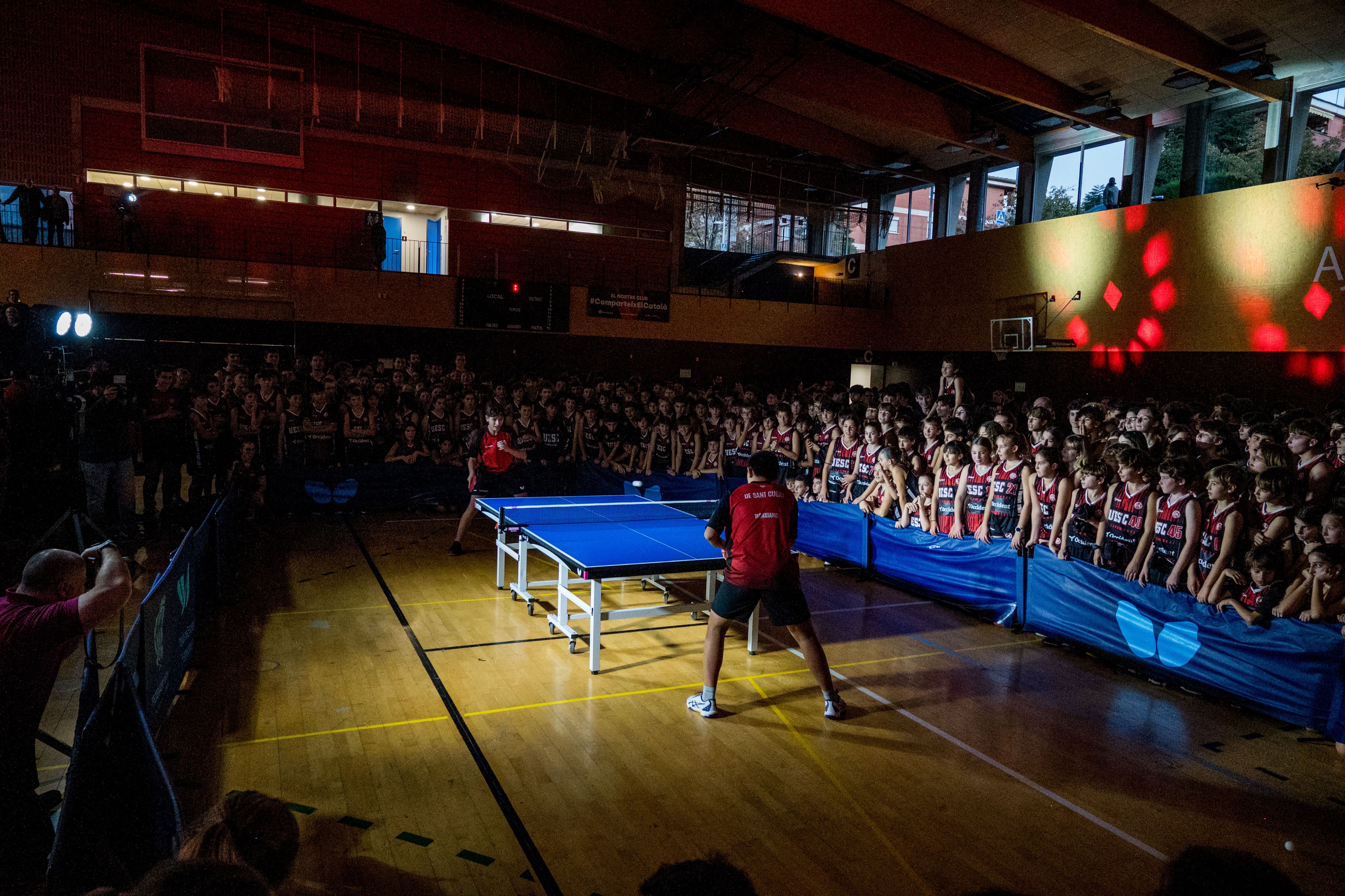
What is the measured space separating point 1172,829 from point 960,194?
20.8 m

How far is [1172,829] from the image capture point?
439 cm

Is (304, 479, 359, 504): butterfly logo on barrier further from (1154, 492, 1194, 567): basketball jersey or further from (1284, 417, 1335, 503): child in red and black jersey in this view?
(1284, 417, 1335, 503): child in red and black jersey

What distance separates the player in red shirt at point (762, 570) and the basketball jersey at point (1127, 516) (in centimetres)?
333

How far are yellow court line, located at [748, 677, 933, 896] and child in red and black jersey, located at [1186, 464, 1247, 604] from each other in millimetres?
3400

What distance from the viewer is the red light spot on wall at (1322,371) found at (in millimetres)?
12898

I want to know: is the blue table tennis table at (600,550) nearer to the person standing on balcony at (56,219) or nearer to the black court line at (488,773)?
the black court line at (488,773)

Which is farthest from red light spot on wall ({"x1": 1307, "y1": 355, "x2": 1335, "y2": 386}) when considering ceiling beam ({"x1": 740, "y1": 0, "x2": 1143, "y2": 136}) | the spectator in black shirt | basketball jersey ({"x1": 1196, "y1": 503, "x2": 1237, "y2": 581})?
the spectator in black shirt

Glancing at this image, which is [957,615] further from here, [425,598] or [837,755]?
[425,598]

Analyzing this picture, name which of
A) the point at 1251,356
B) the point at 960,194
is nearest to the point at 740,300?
the point at 960,194

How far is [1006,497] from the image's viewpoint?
8195 mm

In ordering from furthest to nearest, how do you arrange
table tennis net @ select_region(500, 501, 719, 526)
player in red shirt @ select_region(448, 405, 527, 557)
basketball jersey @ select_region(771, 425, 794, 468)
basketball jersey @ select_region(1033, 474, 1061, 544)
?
basketball jersey @ select_region(771, 425, 794, 468), player in red shirt @ select_region(448, 405, 527, 557), table tennis net @ select_region(500, 501, 719, 526), basketball jersey @ select_region(1033, 474, 1061, 544)

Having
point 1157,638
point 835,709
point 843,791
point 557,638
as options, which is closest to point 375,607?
point 557,638

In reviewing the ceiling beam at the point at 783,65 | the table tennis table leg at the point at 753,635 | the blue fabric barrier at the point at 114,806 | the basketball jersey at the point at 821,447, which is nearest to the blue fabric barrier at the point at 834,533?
the basketball jersey at the point at 821,447

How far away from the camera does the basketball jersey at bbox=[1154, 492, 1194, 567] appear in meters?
6.65
